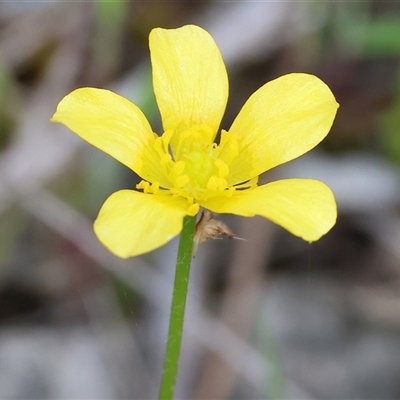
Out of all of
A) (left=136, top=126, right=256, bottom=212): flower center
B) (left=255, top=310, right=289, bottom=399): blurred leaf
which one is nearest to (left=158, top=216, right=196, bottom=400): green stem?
(left=136, top=126, right=256, bottom=212): flower center

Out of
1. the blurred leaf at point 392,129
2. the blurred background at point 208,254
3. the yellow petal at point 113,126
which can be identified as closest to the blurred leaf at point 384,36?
the blurred background at point 208,254

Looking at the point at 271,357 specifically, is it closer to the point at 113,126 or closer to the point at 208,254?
the point at 208,254

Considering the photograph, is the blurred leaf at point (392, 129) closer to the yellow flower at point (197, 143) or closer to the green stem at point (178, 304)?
the yellow flower at point (197, 143)

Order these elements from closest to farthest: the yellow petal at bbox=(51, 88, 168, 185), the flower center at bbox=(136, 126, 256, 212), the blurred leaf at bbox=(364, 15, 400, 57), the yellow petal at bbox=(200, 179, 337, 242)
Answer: the yellow petal at bbox=(200, 179, 337, 242) → the yellow petal at bbox=(51, 88, 168, 185) → the flower center at bbox=(136, 126, 256, 212) → the blurred leaf at bbox=(364, 15, 400, 57)

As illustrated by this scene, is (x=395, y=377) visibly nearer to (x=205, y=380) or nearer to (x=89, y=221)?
(x=205, y=380)

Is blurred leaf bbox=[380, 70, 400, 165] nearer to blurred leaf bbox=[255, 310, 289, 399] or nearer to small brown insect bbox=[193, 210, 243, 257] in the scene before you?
blurred leaf bbox=[255, 310, 289, 399]

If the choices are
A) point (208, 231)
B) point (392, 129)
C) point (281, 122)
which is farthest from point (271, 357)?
point (208, 231)

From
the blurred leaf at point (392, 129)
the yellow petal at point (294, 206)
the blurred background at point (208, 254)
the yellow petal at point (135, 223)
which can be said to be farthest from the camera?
the blurred leaf at point (392, 129)
